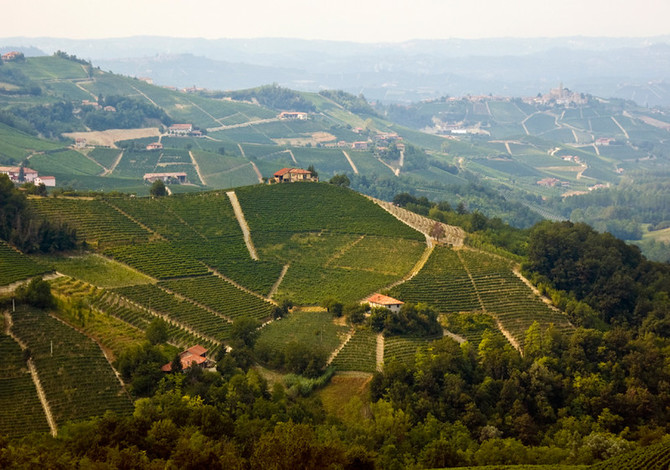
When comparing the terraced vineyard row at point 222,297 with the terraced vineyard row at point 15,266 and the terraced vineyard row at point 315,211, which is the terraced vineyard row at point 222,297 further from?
the terraced vineyard row at point 315,211

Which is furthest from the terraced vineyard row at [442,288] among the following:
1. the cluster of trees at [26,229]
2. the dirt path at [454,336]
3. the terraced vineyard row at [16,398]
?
the terraced vineyard row at [16,398]

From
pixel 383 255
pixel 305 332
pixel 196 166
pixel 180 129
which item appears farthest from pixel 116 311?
pixel 180 129

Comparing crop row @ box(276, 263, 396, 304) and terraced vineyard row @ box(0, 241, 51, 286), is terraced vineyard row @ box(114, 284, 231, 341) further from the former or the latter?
crop row @ box(276, 263, 396, 304)

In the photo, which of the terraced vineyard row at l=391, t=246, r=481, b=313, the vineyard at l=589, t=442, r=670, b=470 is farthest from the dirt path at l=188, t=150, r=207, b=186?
the vineyard at l=589, t=442, r=670, b=470

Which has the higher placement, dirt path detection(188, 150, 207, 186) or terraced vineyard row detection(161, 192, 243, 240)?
terraced vineyard row detection(161, 192, 243, 240)

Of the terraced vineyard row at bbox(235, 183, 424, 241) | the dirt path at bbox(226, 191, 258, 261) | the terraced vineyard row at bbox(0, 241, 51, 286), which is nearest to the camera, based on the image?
the terraced vineyard row at bbox(0, 241, 51, 286)

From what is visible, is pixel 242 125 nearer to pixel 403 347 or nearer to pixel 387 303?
pixel 387 303

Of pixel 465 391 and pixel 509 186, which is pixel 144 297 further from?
pixel 509 186
